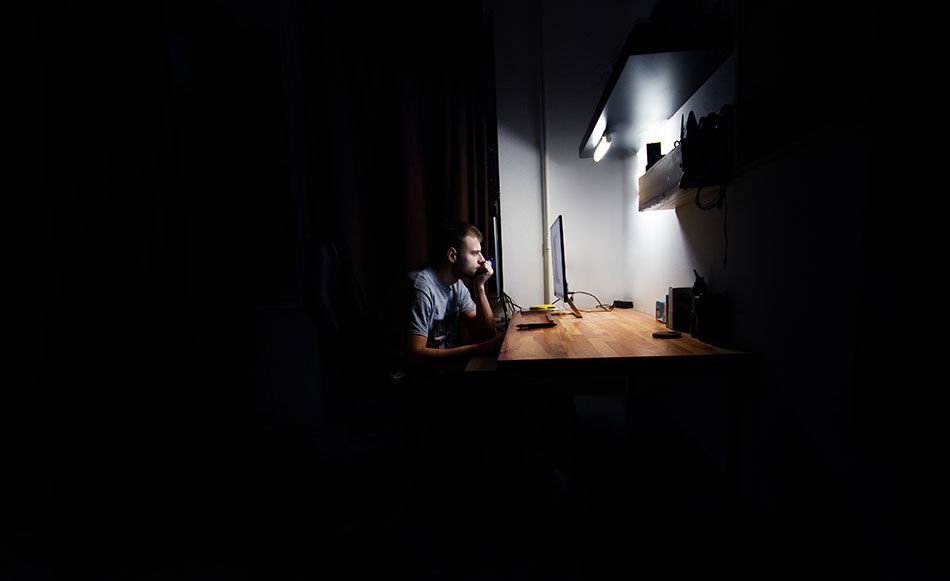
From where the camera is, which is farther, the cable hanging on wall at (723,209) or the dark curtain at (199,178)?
the dark curtain at (199,178)

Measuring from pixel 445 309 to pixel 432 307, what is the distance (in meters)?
0.19

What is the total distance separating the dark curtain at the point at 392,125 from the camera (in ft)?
7.57

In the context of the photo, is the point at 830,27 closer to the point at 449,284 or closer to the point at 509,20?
the point at 449,284

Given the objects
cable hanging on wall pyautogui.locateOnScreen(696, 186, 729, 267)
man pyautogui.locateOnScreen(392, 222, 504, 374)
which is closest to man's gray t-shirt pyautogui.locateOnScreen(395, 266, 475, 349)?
man pyautogui.locateOnScreen(392, 222, 504, 374)

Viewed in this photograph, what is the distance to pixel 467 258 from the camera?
188cm

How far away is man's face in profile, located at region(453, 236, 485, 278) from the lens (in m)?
1.87

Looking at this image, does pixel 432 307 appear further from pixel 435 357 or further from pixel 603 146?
pixel 603 146

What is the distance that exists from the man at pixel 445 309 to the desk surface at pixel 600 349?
1.00 ft

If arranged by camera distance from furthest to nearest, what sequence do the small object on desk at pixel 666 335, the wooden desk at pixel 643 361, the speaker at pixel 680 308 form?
the speaker at pixel 680 308
the small object on desk at pixel 666 335
the wooden desk at pixel 643 361

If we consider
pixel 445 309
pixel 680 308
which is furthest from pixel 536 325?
pixel 680 308

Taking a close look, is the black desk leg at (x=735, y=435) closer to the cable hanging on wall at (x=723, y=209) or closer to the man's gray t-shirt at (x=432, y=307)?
the cable hanging on wall at (x=723, y=209)

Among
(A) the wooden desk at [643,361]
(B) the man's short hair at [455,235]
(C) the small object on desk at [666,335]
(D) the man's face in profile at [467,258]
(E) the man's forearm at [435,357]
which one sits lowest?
(E) the man's forearm at [435,357]

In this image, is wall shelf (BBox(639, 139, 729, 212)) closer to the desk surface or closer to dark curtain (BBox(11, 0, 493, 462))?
the desk surface

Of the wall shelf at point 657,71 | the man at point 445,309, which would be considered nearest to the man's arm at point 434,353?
the man at point 445,309
